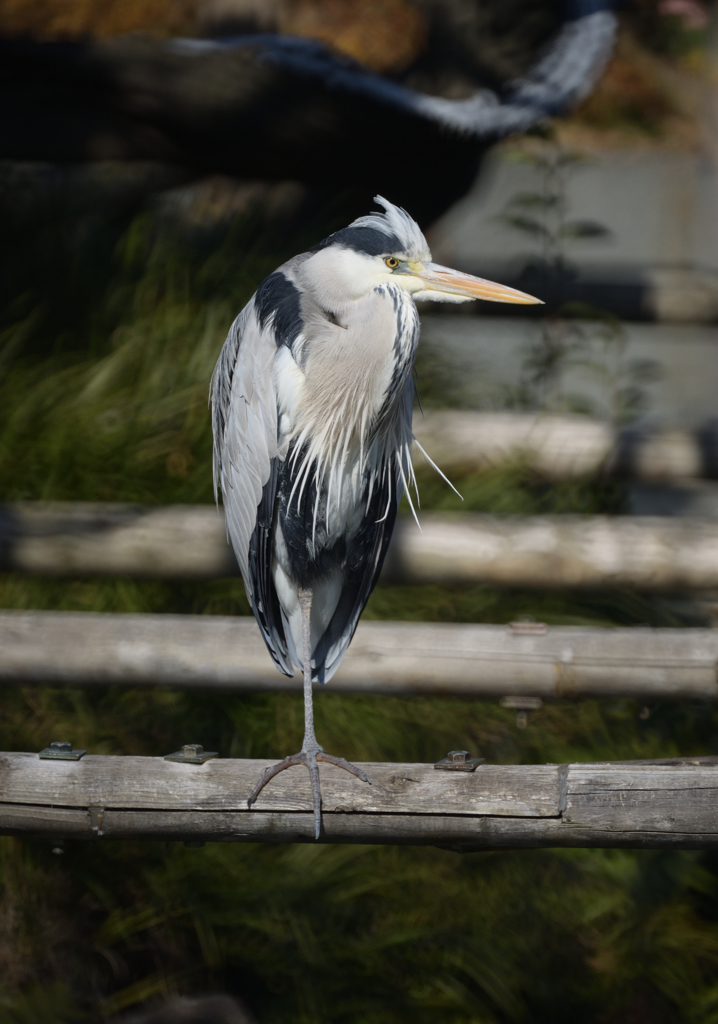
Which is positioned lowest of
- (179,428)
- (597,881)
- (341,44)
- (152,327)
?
(597,881)

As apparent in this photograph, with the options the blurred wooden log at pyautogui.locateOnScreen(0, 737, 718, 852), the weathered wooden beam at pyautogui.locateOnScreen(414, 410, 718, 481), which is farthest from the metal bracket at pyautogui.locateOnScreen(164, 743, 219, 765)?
the weathered wooden beam at pyautogui.locateOnScreen(414, 410, 718, 481)

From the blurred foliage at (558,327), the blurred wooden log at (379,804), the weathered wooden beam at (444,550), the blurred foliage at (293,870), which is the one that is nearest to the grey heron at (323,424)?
the blurred wooden log at (379,804)

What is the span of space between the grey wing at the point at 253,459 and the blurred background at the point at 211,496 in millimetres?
760

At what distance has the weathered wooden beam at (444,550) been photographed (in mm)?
2232

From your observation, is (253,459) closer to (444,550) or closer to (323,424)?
(323,424)

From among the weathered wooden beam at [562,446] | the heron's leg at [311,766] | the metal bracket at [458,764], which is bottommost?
the weathered wooden beam at [562,446]

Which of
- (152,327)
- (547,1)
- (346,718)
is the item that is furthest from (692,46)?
(346,718)

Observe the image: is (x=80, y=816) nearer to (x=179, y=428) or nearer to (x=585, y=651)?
(x=585, y=651)

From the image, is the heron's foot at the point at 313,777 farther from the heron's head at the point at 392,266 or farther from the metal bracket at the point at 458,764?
the heron's head at the point at 392,266

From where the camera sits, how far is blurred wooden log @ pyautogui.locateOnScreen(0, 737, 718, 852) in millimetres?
1323

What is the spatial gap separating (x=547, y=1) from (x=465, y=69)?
1.23 ft

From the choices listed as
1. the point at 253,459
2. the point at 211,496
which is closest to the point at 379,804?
the point at 253,459

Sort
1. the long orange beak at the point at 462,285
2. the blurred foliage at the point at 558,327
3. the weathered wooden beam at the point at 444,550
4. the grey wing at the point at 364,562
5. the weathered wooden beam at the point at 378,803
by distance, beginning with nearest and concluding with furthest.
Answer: the weathered wooden beam at the point at 378,803
the long orange beak at the point at 462,285
the grey wing at the point at 364,562
the weathered wooden beam at the point at 444,550
the blurred foliage at the point at 558,327

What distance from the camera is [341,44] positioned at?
21.8 ft
